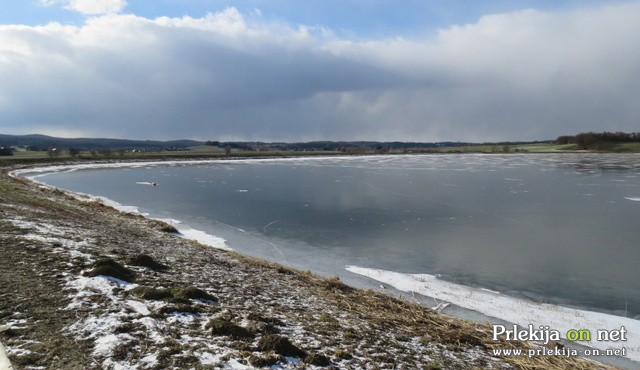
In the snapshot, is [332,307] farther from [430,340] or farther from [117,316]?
[117,316]

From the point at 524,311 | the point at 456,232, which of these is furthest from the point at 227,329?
the point at 456,232

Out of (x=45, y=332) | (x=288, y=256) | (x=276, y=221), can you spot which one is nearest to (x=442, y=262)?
(x=288, y=256)

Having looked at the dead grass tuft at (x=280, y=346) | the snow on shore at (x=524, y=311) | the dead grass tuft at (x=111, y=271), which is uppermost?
the dead grass tuft at (x=111, y=271)

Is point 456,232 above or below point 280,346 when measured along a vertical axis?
below

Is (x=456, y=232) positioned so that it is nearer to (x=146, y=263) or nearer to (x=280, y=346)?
(x=146, y=263)

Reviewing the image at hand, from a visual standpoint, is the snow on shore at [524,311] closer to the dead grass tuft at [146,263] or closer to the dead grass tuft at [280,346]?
the dead grass tuft at [280,346]

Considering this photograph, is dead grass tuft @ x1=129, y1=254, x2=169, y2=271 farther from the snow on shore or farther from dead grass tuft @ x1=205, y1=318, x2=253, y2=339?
the snow on shore

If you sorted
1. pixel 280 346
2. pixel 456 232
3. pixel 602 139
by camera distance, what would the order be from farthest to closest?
pixel 602 139 → pixel 456 232 → pixel 280 346

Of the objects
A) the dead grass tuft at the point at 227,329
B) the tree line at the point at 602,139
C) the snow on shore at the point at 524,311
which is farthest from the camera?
the tree line at the point at 602,139

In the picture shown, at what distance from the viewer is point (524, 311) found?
33.8 ft

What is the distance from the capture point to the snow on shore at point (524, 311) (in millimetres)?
9016

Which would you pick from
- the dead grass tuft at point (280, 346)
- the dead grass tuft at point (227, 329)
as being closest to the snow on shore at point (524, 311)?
the dead grass tuft at point (280, 346)

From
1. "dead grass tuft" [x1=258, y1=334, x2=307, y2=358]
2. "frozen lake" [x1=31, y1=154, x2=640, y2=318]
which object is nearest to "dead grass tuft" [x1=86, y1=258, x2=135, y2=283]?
"dead grass tuft" [x1=258, y1=334, x2=307, y2=358]

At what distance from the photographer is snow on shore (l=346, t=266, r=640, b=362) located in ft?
29.6
